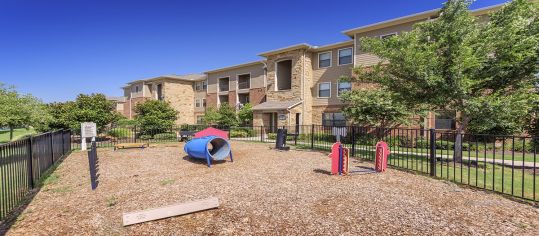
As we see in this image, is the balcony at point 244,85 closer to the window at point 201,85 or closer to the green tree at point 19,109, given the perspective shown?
the window at point 201,85

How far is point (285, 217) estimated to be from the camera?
484cm

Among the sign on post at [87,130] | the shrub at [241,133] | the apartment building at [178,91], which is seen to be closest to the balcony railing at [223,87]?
the apartment building at [178,91]

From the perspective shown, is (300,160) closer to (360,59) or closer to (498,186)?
(498,186)

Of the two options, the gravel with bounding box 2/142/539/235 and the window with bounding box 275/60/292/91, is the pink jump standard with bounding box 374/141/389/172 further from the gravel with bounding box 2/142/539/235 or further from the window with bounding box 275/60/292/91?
the window with bounding box 275/60/292/91

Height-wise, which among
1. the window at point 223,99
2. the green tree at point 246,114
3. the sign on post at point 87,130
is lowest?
the sign on post at point 87,130

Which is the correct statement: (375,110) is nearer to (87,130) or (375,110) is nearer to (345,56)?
(345,56)

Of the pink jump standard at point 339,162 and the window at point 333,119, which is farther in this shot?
the window at point 333,119

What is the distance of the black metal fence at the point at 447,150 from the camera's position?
7.10m

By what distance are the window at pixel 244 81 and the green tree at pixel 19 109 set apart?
19956 mm

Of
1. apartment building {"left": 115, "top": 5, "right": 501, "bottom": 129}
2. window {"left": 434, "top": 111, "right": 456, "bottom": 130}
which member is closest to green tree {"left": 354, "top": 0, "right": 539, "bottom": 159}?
apartment building {"left": 115, "top": 5, "right": 501, "bottom": 129}

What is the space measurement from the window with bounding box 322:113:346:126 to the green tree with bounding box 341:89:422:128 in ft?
15.5

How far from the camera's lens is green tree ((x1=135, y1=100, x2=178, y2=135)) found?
79.3ft

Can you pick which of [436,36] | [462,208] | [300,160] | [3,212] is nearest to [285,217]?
[462,208]

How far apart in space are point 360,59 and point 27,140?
2082cm
